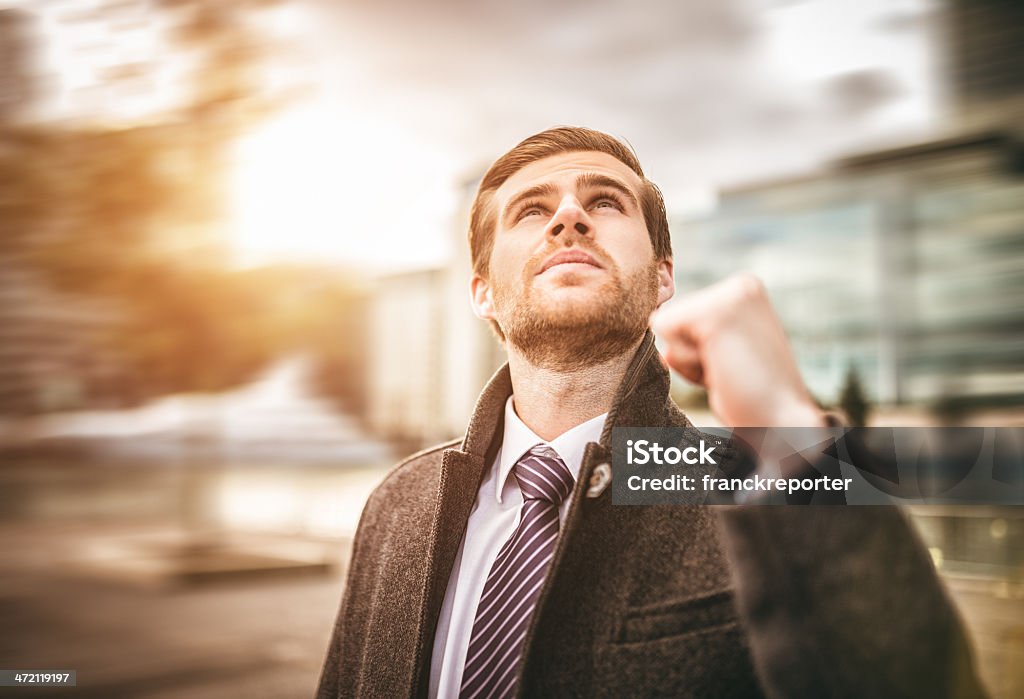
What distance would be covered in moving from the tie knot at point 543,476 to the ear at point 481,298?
0.34 m

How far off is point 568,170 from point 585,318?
0.32 metres

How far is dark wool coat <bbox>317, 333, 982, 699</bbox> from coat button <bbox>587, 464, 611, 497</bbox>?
19 millimetres

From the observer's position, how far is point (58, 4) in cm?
200

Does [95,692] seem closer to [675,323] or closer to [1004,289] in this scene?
[675,323]

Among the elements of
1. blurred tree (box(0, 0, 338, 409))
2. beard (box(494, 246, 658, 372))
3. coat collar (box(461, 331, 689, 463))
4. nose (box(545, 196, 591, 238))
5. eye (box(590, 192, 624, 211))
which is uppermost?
blurred tree (box(0, 0, 338, 409))

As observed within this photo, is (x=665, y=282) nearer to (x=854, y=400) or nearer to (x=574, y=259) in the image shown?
(x=574, y=259)

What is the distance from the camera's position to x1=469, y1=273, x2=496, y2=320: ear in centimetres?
147

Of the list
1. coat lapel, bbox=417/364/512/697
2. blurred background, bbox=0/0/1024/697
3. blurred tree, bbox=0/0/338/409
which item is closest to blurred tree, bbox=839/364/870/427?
blurred background, bbox=0/0/1024/697

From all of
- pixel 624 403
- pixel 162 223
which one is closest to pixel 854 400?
pixel 624 403

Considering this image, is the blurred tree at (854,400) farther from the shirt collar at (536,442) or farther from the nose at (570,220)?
the nose at (570,220)

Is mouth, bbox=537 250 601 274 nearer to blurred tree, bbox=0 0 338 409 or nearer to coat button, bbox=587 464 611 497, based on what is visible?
coat button, bbox=587 464 611 497

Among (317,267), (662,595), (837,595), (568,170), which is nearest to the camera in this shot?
(837,595)

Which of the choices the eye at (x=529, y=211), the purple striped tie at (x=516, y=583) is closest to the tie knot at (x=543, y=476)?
the purple striped tie at (x=516, y=583)

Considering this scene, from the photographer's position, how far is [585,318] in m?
1.25
